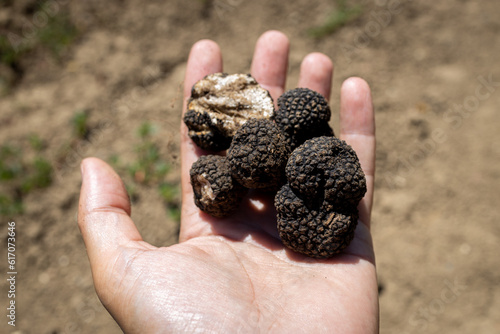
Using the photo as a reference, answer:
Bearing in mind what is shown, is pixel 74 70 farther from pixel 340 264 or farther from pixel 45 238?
pixel 340 264

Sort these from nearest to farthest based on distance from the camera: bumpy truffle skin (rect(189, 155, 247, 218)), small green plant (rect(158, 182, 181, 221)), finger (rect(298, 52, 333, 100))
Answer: bumpy truffle skin (rect(189, 155, 247, 218)), finger (rect(298, 52, 333, 100)), small green plant (rect(158, 182, 181, 221))

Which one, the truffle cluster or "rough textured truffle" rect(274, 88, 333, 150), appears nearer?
the truffle cluster

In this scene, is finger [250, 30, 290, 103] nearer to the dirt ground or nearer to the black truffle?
the dirt ground

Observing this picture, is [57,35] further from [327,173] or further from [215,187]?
[327,173]

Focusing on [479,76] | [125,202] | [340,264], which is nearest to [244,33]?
[479,76]

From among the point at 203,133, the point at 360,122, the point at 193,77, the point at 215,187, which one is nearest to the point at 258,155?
A: the point at 215,187

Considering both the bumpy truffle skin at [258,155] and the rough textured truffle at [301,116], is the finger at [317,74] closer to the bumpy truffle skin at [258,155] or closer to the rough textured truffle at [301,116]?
the rough textured truffle at [301,116]

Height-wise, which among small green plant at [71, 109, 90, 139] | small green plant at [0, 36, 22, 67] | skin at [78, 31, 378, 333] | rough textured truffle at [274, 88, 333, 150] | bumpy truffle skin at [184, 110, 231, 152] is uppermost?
rough textured truffle at [274, 88, 333, 150]

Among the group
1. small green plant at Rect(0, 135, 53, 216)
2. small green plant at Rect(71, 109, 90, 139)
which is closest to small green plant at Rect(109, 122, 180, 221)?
small green plant at Rect(71, 109, 90, 139)
